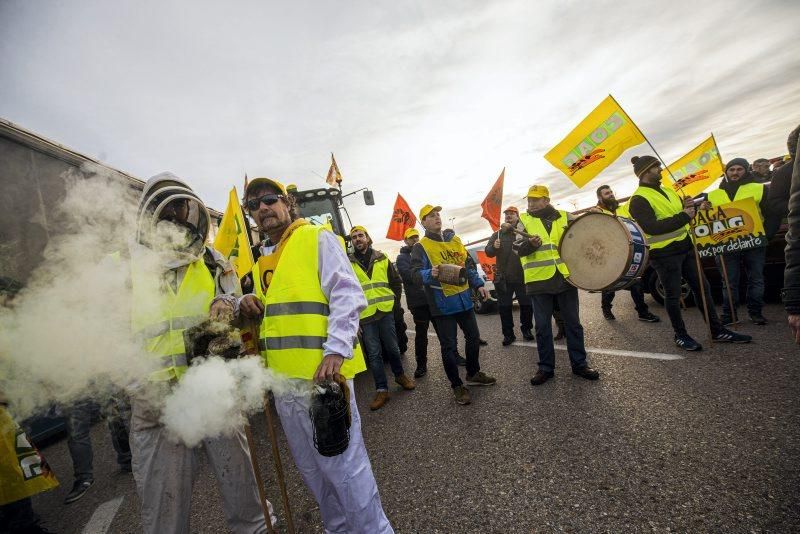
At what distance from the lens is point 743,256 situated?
16.4 ft

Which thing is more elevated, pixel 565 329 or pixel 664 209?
pixel 664 209

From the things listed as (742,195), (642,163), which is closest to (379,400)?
(642,163)

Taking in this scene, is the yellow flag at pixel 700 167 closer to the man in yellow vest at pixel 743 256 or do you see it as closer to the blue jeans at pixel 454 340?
the man in yellow vest at pixel 743 256

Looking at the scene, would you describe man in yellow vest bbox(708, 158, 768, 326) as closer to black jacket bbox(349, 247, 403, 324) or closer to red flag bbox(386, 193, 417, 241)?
black jacket bbox(349, 247, 403, 324)

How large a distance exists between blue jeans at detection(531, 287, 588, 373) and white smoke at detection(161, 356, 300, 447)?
311cm

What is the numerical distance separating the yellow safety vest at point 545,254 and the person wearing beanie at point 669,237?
1071 millimetres

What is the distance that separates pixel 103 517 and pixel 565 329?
5.09 metres

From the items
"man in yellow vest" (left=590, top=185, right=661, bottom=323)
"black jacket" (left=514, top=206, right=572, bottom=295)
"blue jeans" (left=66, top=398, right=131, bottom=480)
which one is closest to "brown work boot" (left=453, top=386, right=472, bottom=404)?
"black jacket" (left=514, top=206, right=572, bottom=295)

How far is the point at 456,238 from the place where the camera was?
4633 mm

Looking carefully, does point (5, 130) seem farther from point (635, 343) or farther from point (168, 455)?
point (635, 343)

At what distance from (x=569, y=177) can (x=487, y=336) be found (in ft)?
10.7

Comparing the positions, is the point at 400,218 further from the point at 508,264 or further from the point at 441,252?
the point at 441,252

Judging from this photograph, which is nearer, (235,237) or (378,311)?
(235,237)

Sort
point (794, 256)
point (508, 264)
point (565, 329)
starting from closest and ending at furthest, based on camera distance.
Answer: point (794, 256) < point (565, 329) < point (508, 264)
